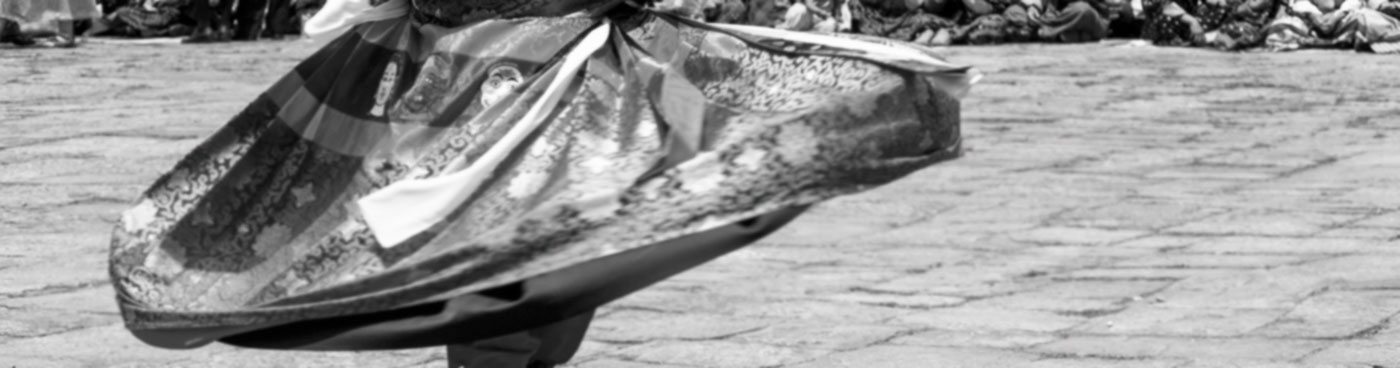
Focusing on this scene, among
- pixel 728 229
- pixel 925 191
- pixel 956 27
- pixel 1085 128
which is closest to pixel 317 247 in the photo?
pixel 728 229

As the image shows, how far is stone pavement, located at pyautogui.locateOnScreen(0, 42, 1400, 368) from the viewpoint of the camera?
5.05 meters

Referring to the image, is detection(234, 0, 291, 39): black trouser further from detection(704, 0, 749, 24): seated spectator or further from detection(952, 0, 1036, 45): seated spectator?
detection(952, 0, 1036, 45): seated spectator

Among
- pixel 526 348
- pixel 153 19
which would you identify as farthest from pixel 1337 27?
pixel 526 348

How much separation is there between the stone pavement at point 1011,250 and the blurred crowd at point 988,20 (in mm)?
3058

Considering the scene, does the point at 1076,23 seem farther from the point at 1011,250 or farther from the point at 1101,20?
the point at 1011,250

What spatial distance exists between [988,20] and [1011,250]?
955 cm

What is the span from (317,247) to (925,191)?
458cm

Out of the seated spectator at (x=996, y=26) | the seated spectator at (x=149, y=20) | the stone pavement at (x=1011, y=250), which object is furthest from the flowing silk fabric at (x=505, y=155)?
the seated spectator at (x=149, y=20)

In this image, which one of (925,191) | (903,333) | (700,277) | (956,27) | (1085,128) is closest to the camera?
(903,333)

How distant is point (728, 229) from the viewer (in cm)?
330

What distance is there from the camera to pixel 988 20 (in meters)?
16.0

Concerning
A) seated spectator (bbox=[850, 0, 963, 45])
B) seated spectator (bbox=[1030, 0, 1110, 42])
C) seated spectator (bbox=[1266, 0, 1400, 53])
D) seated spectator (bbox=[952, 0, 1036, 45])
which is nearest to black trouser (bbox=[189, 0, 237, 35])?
seated spectator (bbox=[850, 0, 963, 45])

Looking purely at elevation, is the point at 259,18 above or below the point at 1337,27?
below

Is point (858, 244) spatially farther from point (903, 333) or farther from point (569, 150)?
point (569, 150)
